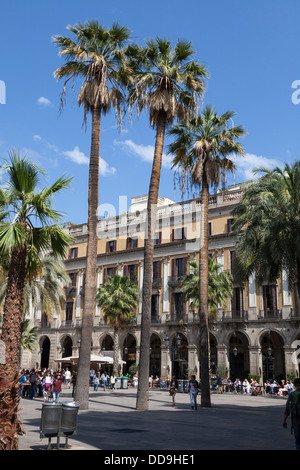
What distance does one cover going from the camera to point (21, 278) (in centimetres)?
1043

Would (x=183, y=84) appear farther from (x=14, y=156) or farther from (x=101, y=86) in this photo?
(x=14, y=156)

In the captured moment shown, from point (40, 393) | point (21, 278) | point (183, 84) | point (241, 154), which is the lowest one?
point (40, 393)

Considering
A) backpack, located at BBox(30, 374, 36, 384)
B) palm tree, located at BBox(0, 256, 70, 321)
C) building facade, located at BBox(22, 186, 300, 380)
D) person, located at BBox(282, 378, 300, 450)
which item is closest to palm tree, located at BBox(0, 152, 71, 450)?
person, located at BBox(282, 378, 300, 450)

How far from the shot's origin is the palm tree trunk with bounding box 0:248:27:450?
8.10 m

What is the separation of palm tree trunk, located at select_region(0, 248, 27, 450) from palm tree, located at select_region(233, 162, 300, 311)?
1281 centimetres

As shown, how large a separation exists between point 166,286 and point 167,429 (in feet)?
114

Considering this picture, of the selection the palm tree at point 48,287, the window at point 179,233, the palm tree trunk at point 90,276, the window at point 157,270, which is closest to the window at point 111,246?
the window at point 157,270

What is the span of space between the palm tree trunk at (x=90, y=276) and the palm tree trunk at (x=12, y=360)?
28.4 feet

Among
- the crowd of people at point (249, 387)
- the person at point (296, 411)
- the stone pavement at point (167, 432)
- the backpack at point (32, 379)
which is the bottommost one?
the crowd of people at point (249, 387)

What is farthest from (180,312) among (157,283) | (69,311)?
(69,311)

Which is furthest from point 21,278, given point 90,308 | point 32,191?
point 90,308

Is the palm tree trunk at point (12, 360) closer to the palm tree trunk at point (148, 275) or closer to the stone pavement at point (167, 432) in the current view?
the stone pavement at point (167, 432)

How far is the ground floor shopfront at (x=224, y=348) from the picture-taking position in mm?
39781

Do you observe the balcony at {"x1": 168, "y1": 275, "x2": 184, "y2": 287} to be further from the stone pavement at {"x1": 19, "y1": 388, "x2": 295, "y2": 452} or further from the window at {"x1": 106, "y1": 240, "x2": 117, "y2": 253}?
the stone pavement at {"x1": 19, "y1": 388, "x2": 295, "y2": 452}
